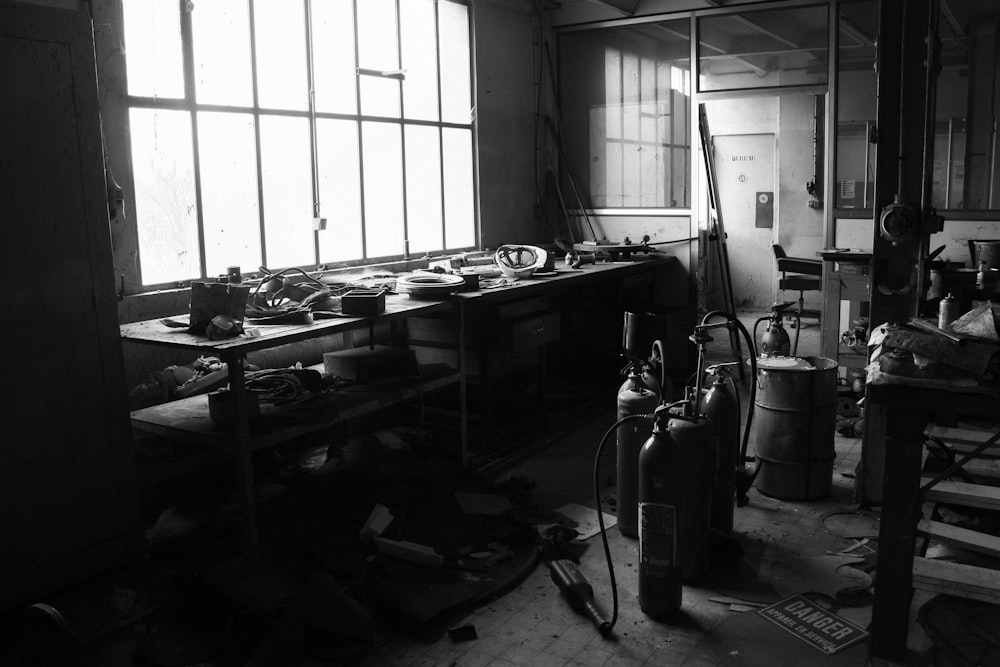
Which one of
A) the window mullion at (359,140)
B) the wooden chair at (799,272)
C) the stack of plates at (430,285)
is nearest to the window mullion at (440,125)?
the window mullion at (359,140)

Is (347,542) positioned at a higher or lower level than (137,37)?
lower

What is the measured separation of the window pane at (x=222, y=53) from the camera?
439cm

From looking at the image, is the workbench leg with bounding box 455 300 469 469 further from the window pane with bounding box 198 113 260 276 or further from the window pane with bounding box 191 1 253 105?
the window pane with bounding box 191 1 253 105

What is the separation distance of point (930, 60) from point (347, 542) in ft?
10.7

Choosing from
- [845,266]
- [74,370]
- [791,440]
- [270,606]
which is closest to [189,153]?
[74,370]

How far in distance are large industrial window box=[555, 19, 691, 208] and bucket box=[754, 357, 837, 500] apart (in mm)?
3275

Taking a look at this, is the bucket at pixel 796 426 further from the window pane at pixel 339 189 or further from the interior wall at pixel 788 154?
the interior wall at pixel 788 154

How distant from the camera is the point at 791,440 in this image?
12.9 feet

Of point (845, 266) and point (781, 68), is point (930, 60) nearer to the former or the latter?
point (845, 266)

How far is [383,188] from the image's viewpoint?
18.6 ft

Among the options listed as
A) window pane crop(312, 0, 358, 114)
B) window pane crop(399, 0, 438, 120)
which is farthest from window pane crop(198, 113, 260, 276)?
window pane crop(399, 0, 438, 120)

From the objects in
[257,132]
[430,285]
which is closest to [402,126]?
[257,132]

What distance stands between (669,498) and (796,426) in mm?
1363

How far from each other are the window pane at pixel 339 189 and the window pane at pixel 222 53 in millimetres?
584
